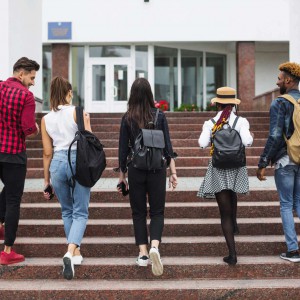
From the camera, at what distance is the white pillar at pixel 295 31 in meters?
10.1

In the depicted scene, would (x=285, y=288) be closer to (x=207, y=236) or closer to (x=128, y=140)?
(x=207, y=236)

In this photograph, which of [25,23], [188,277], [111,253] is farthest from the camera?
[25,23]

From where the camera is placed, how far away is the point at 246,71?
2019 centimetres

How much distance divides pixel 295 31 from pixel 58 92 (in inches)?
279

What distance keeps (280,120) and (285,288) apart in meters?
1.62

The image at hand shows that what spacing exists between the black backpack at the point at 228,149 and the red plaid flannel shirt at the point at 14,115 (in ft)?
5.97

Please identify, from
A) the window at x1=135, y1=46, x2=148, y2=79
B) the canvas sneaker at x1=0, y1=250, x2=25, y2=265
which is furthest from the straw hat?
the window at x1=135, y1=46, x2=148, y2=79

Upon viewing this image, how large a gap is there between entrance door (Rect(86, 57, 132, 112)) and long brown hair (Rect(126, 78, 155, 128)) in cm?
1591

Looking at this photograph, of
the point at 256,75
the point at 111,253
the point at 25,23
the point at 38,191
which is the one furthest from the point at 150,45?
the point at 111,253

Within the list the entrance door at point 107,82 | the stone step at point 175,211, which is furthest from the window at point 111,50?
the stone step at point 175,211

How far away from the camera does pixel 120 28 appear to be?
19.8 metres

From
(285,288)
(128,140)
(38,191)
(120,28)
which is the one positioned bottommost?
(285,288)

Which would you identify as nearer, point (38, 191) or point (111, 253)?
point (111, 253)

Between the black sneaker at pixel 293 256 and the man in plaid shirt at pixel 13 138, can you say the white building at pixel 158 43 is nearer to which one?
the man in plaid shirt at pixel 13 138
